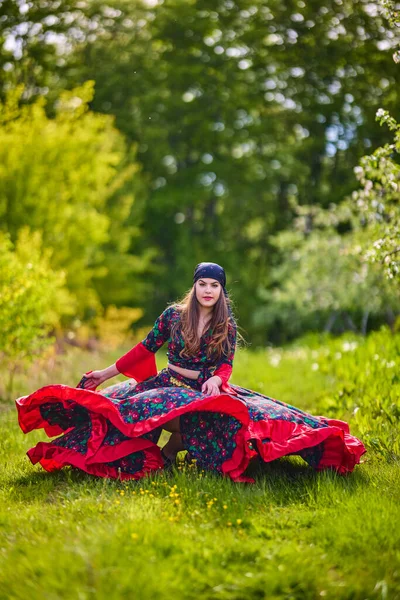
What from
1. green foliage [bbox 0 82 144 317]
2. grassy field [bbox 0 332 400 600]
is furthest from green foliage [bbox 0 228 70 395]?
green foliage [bbox 0 82 144 317]

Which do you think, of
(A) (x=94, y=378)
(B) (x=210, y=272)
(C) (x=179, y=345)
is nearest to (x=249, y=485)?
(C) (x=179, y=345)

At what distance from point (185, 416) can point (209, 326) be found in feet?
2.26

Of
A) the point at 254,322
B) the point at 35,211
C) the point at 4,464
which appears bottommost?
the point at 254,322

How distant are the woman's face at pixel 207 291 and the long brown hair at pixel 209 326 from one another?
6 centimetres

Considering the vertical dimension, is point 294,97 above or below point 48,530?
below

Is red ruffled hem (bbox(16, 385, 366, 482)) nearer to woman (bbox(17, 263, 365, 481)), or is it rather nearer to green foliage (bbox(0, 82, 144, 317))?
woman (bbox(17, 263, 365, 481))

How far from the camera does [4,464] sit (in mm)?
5066

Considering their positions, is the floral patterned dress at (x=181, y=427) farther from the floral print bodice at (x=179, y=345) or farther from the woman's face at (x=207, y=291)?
the woman's face at (x=207, y=291)

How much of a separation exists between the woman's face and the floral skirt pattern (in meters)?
0.64

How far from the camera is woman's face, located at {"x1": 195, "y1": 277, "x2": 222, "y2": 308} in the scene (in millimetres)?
4746

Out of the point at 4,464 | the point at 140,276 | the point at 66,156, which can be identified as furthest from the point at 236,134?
the point at 4,464

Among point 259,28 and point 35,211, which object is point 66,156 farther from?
point 259,28

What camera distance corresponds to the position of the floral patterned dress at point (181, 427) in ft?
14.4

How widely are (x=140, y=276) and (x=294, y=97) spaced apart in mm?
8418
